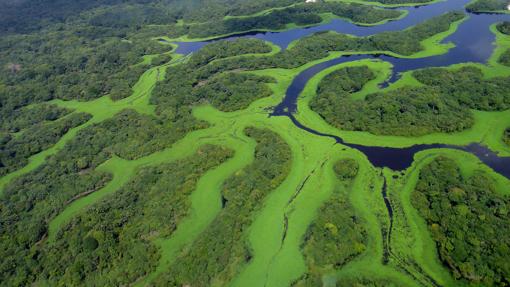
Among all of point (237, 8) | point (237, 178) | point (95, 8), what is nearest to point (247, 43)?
point (237, 8)

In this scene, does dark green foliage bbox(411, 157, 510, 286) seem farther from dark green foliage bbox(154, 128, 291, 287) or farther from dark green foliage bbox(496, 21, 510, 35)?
dark green foliage bbox(496, 21, 510, 35)

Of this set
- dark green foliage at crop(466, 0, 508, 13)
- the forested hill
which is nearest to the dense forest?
dark green foliage at crop(466, 0, 508, 13)

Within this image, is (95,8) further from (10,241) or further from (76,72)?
(10,241)

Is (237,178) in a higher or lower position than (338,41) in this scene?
lower

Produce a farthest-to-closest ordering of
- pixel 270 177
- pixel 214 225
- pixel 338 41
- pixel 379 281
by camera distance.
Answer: pixel 338 41, pixel 270 177, pixel 214 225, pixel 379 281

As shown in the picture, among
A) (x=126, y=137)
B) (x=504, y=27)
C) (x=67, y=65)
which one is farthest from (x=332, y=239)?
(x=67, y=65)

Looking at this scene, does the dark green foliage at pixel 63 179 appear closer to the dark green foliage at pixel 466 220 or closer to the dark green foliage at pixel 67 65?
the dark green foliage at pixel 67 65
